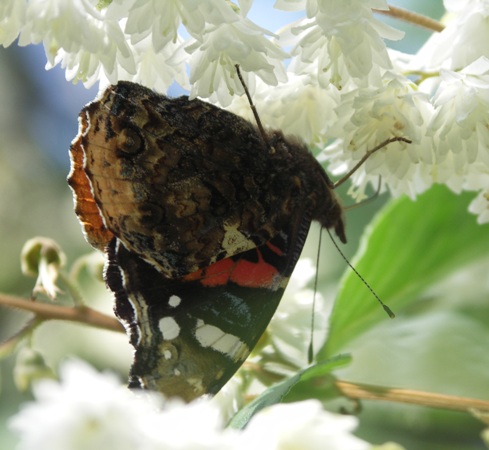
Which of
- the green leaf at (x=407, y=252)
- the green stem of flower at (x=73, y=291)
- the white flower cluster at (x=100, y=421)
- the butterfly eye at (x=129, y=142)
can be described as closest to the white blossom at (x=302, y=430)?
the white flower cluster at (x=100, y=421)

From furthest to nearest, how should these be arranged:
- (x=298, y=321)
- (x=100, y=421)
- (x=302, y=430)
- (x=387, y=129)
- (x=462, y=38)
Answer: (x=298, y=321)
(x=387, y=129)
(x=462, y=38)
(x=302, y=430)
(x=100, y=421)

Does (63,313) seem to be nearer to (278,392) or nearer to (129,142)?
(129,142)

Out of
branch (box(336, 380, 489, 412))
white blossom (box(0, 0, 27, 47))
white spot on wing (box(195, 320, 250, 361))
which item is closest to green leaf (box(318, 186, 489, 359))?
branch (box(336, 380, 489, 412))

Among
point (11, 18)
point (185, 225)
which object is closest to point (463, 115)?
point (185, 225)

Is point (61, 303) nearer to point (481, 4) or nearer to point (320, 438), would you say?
point (320, 438)

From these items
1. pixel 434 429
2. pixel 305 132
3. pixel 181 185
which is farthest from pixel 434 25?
pixel 434 429

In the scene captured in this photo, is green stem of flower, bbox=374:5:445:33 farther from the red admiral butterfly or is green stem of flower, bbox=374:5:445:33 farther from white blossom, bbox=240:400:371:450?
white blossom, bbox=240:400:371:450
